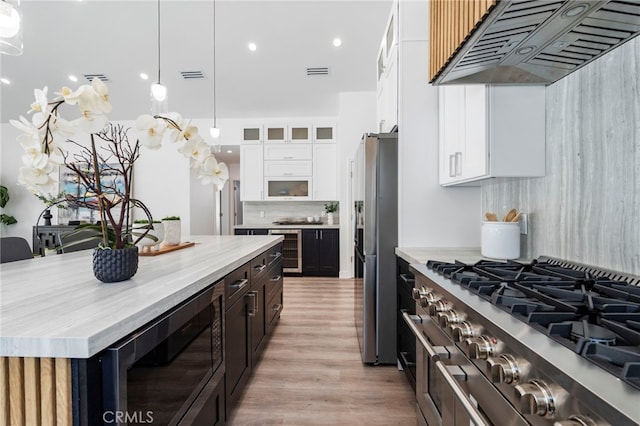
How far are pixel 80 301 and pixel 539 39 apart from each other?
173 centimetres

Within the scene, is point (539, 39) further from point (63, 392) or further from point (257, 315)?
point (257, 315)

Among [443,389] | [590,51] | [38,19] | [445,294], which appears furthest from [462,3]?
[38,19]

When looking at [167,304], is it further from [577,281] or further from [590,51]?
[590,51]

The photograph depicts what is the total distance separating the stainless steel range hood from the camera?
38.5 inches

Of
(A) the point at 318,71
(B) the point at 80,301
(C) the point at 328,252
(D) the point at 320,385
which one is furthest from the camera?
(C) the point at 328,252

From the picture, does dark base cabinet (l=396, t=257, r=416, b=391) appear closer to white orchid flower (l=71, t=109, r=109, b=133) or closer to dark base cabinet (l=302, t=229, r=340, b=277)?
white orchid flower (l=71, t=109, r=109, b=133)

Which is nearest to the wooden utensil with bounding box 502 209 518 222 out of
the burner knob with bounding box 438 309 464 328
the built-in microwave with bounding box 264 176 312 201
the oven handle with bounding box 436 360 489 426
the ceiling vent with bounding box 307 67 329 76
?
the burner knob with bounding box 438 309 464 328

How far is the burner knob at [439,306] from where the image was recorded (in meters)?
1.08

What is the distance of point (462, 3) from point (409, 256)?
1.24m

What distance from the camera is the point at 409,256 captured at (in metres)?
1.89

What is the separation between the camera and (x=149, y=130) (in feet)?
3.67

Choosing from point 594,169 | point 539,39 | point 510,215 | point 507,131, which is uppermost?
point 539,39

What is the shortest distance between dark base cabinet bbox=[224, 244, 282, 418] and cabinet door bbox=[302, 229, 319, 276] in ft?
9.27

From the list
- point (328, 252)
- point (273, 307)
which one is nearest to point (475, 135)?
point (273, 307)
